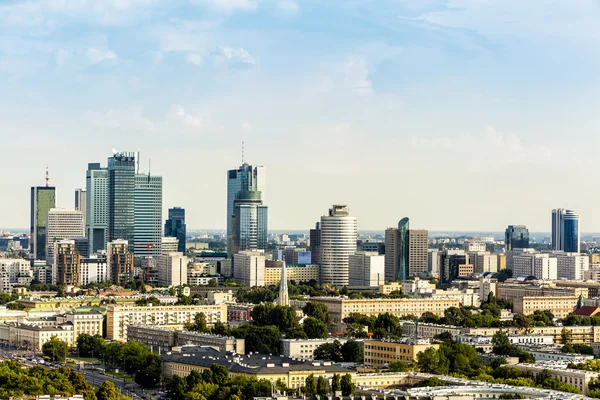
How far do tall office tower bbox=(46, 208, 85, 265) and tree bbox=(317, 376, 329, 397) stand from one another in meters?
135

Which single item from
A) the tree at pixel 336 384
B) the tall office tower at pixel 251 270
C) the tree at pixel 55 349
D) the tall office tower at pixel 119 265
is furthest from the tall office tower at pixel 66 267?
the tree at pixel 336 384

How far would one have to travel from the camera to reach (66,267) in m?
140

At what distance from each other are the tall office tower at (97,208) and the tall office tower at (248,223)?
19167 millimetres

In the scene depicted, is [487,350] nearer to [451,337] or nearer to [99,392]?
[451,337]

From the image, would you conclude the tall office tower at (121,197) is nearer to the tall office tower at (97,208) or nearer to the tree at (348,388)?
the tall office tower at (97,208)

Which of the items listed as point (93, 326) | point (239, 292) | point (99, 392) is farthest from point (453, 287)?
point (99, 392)

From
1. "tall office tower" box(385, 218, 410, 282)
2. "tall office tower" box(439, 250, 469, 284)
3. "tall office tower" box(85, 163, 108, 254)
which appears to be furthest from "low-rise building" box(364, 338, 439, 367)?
"tall office tower" box(85, 163, 108, 254)

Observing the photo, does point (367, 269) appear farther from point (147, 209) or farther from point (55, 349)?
point (55, 349)

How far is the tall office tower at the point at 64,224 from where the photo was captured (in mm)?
189625

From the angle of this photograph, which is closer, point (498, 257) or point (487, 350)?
point (487, 350)

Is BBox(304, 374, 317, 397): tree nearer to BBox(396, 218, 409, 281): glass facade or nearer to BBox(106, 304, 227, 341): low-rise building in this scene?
BBox(106, 304, 227, 341): low-rise building

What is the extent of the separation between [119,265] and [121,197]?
2912 cm

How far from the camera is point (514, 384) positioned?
192ft

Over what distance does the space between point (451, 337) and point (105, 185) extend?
9988 centimetres
